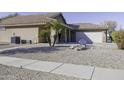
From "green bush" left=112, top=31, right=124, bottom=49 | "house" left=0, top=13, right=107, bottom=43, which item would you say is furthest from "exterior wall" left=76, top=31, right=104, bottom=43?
"green bush" left=112, top=31, right=124, bottom=49

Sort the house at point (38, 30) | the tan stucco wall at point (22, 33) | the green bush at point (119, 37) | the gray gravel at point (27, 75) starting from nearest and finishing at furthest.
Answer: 1. the gray gravel at point (27, 75)
2. the green bush at point (119, 37)
3. the house at point (38, 30)
4. the tan stucco wall at point (22, 33)

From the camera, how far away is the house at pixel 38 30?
26.0 meters

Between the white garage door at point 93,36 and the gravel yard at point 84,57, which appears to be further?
the white garage door at point 93,36

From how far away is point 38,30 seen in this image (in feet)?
84.3

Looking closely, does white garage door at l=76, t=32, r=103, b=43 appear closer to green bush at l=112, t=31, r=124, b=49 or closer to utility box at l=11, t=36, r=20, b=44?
utility box at l=11, t=36, r=20, b=44

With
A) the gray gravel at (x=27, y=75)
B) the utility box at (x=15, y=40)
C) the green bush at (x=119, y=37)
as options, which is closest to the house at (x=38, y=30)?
the utility box at (x=15, y=40)

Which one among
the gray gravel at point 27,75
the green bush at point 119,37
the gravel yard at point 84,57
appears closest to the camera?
the gray gravel at point 27,75

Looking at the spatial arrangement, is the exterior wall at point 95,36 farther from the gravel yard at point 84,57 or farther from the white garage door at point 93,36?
the gravel yard at point 84,57

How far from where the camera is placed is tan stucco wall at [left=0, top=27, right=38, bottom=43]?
2611cm

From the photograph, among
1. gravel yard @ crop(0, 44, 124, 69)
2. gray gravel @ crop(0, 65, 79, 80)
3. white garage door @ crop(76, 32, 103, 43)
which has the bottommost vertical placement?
gray gravel @ crop(0, 65, 79, 80)

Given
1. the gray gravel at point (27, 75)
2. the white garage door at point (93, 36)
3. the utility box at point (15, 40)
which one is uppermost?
the white garage door at point (93, 36)

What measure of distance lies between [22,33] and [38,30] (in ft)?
9.58

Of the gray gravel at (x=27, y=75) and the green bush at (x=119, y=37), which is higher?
the green bush at (x=119, y=37)
